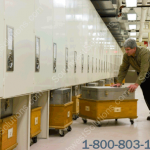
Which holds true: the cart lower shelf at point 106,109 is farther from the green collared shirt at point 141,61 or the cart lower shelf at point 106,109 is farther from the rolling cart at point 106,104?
the green collared shirt at point 141,61

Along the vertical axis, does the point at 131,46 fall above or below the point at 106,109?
above

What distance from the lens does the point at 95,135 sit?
12.0ft

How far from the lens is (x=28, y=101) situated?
2.81 m

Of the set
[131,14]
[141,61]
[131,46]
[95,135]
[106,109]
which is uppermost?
[131,14]

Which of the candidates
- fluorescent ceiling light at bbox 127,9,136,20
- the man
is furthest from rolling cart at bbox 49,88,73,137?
fluorescent ceiling light at bbox 127,9,136,20

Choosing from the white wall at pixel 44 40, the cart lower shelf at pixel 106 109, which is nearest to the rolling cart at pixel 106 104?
the cart lower shelf at pixel 106 109

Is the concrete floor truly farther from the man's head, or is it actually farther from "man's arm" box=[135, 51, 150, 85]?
the man's head

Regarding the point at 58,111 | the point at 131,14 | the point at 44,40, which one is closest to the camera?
the point at 44,40

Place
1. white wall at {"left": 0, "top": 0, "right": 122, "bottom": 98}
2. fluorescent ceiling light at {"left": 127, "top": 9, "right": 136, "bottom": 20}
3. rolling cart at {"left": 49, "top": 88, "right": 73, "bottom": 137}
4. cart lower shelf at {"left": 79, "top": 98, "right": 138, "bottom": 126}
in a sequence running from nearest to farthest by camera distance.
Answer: white wall at {"left": 0, "top": 0, "right": 122, "bottom": 98} → rolling cart at {"left": 49, "top": 88, "right": 73, "bottom": 137} → cart lower shelf at {"left": 79, "top": 98, "right": 138, "bottom": 126} → fluorescent ceiling light at {"left": 127, "top": 9, "right": 136, "bottom": 20}

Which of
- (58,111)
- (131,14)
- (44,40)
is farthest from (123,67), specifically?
Result: (131,14)

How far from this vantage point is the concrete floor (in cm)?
308

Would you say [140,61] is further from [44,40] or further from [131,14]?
[131,14]

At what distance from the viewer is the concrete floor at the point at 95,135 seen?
308cm

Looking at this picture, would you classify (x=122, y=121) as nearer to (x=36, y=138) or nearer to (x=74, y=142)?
(x=74, y=142)
